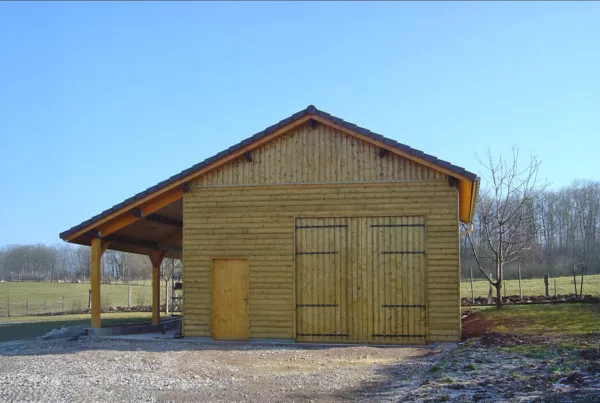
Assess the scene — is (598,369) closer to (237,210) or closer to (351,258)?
(351,258)

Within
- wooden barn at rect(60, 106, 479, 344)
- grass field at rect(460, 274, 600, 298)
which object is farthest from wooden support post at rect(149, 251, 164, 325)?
grass field at rect(460, 274, 600, 298)

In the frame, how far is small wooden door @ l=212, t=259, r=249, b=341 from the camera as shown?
53.3 feet

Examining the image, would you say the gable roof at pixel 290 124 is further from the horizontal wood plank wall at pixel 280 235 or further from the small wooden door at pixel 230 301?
the small wooden door at pixel 230 301

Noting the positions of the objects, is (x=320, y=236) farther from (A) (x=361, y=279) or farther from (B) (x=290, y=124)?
(B) (x=290, y=124)

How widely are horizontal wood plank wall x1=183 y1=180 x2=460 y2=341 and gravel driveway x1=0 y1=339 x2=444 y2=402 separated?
3.22 ft

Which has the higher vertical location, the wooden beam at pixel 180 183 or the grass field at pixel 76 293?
the wooden beam at pixel 180 183

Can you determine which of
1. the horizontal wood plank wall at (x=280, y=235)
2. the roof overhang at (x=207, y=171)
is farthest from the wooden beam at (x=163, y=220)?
the horizontal wood plank wall at (x=280, y=235)

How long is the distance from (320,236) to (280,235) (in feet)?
3.30

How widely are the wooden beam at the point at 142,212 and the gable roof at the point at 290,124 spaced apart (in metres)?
0.46

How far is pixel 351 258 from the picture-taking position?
1572 centimetres

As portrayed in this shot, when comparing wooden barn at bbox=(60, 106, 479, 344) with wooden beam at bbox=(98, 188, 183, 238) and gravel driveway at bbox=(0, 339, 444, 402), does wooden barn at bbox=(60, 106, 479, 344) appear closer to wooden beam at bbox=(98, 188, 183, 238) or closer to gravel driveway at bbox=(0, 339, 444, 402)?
wooden beam at bbox=(98, 188, 183, 238)

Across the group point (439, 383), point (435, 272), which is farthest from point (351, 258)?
point (439, 383)

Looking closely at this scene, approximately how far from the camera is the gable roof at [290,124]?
15039 mm

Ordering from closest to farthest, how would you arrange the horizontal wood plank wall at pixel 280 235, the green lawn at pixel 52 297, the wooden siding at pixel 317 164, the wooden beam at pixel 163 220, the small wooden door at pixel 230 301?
the horizontal wood plank wall at pixel 280 235 → the wooden siding at pixel 317 164 → the small wooden door at pixel 230 301 → the wooden beam at pixel 163 220 → the green lawn at pixel 52 297
